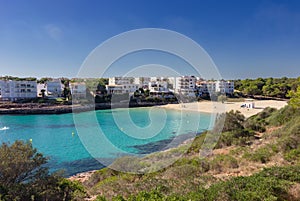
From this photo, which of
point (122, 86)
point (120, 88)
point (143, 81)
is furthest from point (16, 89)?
point (143, 81)

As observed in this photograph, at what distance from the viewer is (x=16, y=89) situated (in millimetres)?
41438

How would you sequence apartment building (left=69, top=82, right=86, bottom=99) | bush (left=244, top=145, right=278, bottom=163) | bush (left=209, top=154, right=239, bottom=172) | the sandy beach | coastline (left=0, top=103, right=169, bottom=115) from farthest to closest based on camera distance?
apartment building (left=69, top=82, right=86, bottom=99) → coastline (left=0, top=103, right=169, bottom=115) → the sandy beach → bush (left=244, top=145, right=278, bottom=163) → bush (left=209, top=154, right=239, bottom=172)

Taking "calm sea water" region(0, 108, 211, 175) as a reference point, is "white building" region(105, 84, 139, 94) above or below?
above

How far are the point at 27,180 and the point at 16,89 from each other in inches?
1727

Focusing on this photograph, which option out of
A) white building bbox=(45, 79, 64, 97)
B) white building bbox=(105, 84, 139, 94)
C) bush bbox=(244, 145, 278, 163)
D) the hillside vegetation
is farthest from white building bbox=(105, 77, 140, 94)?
bush bbox=(244, 145, 278, 163)

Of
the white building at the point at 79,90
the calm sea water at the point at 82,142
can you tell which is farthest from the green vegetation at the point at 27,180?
the white building at the point at 79,90

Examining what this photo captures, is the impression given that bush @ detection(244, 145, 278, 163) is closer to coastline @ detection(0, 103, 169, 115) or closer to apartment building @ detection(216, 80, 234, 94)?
coastline @ detection(0, 103, 169, 115)

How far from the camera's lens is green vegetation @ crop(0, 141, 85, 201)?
12.9 ft

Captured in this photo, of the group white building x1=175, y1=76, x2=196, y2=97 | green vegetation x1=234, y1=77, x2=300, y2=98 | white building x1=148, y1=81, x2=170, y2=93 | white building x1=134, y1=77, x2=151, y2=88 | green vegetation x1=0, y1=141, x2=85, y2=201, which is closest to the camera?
green vegetation x1=0, y1=141, x2=85, y2=201

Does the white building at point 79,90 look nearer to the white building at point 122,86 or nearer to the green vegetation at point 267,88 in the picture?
the white building at point 122,86

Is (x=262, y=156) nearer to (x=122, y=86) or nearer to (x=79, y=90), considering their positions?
(x=79, y=90)

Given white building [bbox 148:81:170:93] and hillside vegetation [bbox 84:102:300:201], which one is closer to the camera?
hillside vegetation [bbox 84:102:300:201]

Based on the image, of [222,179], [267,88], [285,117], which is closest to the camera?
[222,179]

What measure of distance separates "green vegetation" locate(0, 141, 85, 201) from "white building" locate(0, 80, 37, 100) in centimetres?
4285
